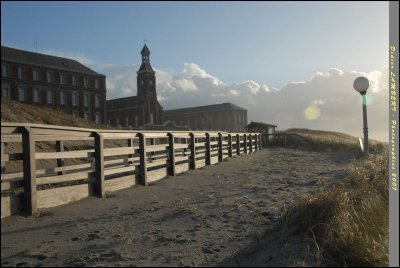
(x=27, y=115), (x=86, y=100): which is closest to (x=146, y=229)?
(x=27, y=115)

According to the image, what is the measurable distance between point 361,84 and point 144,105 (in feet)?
185

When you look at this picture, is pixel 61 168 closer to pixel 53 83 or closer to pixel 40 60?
pixel 53 83

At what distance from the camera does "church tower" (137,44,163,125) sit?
2835 inches

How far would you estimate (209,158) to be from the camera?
14812 mm

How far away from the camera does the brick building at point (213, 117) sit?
87125 mm

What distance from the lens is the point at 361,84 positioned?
18906mm

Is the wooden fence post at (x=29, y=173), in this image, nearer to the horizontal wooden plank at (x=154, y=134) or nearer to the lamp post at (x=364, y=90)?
the horizontal wooden plank at (x=154, y=134)

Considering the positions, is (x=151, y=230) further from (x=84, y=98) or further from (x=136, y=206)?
(x=84, y=98)

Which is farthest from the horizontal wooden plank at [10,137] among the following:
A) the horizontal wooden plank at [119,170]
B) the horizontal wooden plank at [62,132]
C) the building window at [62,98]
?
the building window at [62,98]

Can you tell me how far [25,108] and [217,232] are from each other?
15.6 meters

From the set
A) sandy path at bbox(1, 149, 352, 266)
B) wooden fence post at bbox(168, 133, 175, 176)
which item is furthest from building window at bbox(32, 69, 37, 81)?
sandy path at bbox(1, 149, 352, 266)

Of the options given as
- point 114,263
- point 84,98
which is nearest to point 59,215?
point 114,263

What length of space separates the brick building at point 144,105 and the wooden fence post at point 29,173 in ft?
213

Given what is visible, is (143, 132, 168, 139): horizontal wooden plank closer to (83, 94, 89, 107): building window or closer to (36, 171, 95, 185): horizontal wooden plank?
(36, 171, 95, 185): horizontal wooden plank
